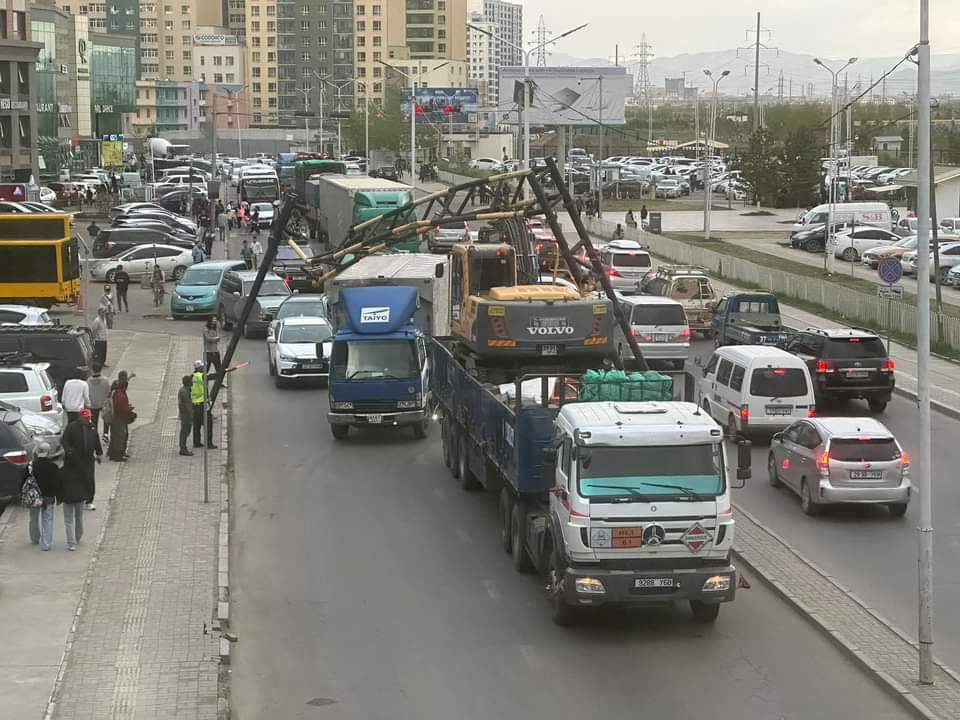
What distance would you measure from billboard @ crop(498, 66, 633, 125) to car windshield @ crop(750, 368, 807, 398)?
80.8 meters

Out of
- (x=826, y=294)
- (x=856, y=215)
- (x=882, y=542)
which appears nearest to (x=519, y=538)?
(x=882, y=542)

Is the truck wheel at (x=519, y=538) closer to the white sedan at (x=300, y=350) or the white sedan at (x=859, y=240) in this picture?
the white sedan at (x=300, y=350)

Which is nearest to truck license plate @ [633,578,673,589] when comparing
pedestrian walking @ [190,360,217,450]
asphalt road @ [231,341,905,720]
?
asphalt road @ [231,341,905,720]

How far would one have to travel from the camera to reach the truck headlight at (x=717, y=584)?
15.5 meters

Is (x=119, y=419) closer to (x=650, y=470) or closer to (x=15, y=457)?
(x=15, y=457)

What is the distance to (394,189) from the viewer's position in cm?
5897

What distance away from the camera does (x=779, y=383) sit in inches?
1056

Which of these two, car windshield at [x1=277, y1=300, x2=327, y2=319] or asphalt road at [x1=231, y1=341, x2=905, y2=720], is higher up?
car windshield at [x1=277, y1=300, x2=327, y2=319]

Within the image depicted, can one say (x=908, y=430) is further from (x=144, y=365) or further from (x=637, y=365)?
(x=144, y=365)

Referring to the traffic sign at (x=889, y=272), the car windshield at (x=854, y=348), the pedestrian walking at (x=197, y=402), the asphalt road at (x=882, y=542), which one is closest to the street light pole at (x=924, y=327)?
the asphalt road at (x=882, y=542)

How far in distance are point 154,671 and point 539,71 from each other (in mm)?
97795

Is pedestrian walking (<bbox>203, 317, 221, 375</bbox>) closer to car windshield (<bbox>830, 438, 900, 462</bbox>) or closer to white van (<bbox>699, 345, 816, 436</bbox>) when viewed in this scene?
white van (<bbox>699, 345, 816, 436</bbox>)

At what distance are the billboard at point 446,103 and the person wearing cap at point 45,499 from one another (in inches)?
4912

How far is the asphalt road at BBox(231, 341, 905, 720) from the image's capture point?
551 inches
